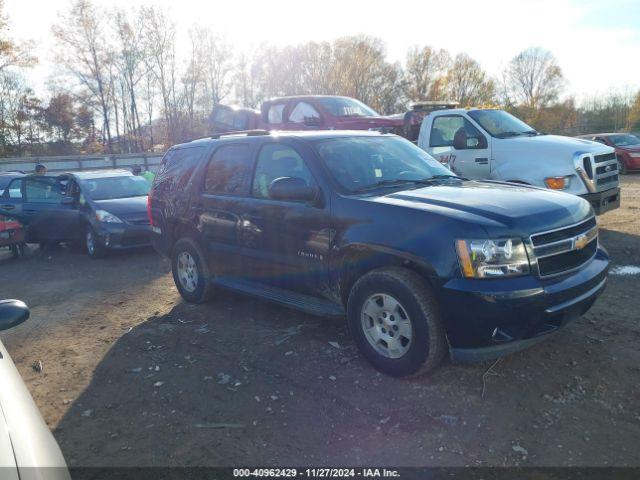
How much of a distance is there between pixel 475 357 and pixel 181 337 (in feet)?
9.58

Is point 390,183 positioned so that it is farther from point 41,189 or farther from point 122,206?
point 41,189

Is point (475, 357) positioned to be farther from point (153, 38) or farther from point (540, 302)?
point (153, 38)

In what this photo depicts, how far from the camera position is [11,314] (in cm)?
232

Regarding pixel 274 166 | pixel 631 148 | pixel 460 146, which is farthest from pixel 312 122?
pixel 631 148

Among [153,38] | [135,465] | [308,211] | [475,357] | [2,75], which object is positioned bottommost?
[135,465]

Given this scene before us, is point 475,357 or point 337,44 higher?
point 337,44

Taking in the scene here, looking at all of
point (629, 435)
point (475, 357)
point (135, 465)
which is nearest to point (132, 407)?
point (135, 465)

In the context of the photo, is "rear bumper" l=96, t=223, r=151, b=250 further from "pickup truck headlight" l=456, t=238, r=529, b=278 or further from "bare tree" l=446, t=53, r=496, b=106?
"bare tree" l=446, t=53, r=496, b=106

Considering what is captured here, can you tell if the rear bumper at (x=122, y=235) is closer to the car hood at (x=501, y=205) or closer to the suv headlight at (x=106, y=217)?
the suv headlight at (x=106, y=217)

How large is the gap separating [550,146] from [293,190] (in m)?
5.09

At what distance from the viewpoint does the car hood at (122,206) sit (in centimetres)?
916

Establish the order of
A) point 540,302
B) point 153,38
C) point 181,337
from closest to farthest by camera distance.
A: 1. point 540,302
2. point 181,337
3. point 153,38

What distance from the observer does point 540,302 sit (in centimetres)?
317

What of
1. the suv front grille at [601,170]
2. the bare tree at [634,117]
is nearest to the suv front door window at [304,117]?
the suv front grille at [601,170]
